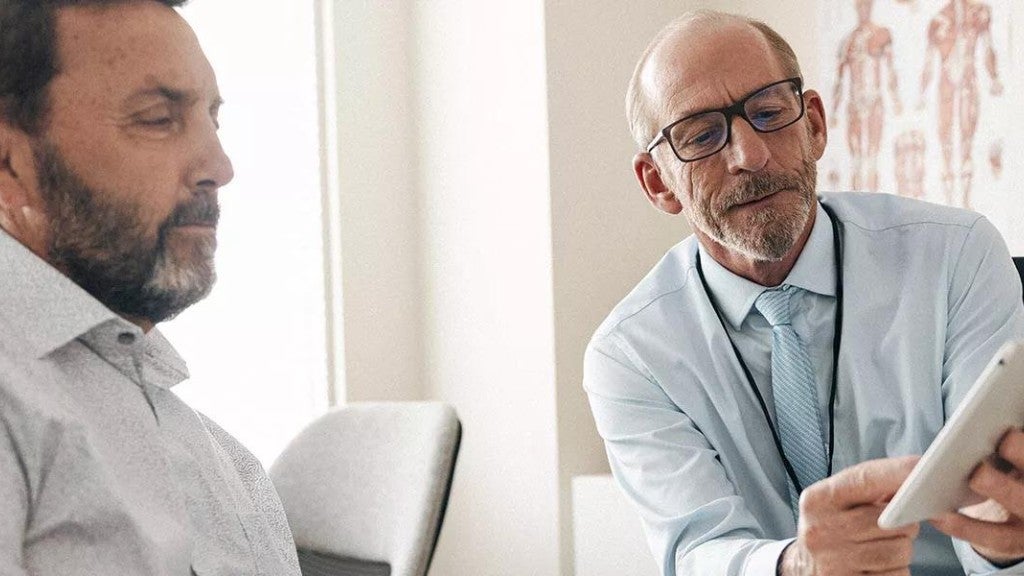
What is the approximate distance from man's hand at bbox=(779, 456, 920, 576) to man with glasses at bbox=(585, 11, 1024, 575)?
27 cm

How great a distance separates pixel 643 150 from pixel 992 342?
0.66 meters

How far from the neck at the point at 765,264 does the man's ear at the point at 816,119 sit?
0.41 feet

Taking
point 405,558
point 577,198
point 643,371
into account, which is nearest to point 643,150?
point 643,371

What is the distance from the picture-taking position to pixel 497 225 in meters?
3.83

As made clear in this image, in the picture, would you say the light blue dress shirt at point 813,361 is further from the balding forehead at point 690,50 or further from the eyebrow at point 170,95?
the eyebrow at point 170,95

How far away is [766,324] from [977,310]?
0.31 m

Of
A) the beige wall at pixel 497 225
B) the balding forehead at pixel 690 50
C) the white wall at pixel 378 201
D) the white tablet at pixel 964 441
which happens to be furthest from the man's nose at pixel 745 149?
the white wall at pixel 378 201

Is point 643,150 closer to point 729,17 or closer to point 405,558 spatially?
point 729,17

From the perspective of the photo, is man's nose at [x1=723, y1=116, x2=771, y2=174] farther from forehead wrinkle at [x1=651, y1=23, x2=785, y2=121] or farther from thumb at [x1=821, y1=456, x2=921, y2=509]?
thumb at [x1=821, y1=456, x2=921, y2=509]

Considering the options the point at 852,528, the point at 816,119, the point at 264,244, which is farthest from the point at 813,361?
the point at 264,244

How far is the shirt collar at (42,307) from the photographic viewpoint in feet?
3.15

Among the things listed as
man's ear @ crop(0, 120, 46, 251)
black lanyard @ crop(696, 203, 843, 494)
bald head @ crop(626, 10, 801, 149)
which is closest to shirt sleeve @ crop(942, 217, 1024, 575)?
black lanyard @ crop(696, 203, 843, 494)

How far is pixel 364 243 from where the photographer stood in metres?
3.99

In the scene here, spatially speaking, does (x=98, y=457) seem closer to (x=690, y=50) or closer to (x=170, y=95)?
(x=170, y=95)
